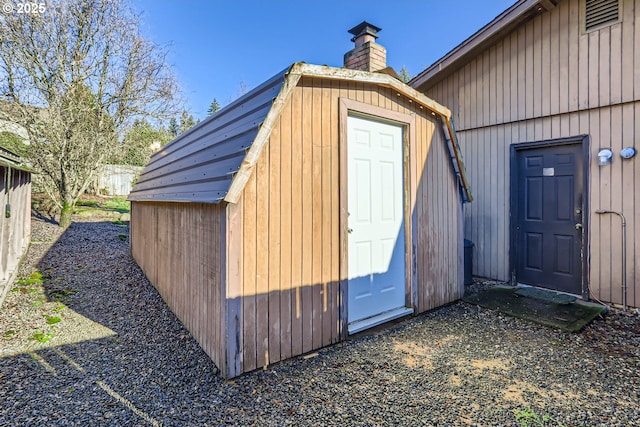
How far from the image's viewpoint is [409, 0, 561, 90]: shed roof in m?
4.78

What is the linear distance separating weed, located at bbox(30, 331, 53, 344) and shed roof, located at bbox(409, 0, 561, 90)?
6.85 meters

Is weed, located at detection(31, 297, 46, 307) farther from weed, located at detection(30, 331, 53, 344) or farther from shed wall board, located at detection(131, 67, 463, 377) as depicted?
shed wall board, located at detection(131, 67, 463, 377)

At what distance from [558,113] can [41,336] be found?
7180 millimetres

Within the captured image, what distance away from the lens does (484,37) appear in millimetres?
5254

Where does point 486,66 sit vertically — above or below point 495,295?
above

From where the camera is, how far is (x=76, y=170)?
985cm

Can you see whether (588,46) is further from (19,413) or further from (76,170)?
(76,170)

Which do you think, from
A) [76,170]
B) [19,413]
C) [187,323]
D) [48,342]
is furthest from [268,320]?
[76,170]

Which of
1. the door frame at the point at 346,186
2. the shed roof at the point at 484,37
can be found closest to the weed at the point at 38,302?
the door frame at the point at 346,186

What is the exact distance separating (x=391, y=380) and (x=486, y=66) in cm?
541

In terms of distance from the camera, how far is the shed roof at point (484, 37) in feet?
15.7

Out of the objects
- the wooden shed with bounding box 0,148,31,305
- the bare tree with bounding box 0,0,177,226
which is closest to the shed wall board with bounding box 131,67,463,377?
the wooden shed with bounding box 0,148,31,305

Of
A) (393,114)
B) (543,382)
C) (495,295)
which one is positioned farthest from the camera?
(495,295)

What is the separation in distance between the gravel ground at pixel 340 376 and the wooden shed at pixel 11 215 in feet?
3.60
